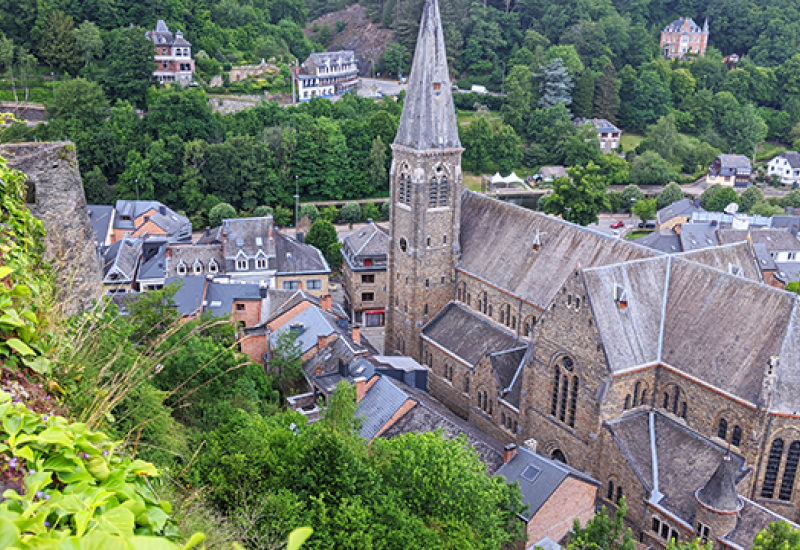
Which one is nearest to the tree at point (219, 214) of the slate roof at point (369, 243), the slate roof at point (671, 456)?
the slate roof at point (369, 243)

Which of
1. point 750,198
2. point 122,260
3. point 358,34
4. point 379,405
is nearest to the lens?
point 379,405

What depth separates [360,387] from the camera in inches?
1372

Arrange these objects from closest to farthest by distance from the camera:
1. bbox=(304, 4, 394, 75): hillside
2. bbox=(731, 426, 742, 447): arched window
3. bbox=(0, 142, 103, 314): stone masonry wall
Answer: bbox=(0, 142, 103, 314): stone masonry wall → bbox=(731, 426, 742, 447): arched window → bbox=(304, 4, 394, 75): hillside

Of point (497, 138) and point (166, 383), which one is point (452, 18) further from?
point (166, 383)

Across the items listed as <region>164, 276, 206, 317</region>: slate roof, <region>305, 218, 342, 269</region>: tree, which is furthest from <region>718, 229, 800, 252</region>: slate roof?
<region>164, 276, 206, 317</region>: slate roof

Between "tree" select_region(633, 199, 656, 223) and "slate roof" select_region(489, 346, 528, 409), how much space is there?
50059mm

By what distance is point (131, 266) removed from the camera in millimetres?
55000

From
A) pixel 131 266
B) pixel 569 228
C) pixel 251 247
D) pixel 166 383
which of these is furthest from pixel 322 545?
pixel 131 266

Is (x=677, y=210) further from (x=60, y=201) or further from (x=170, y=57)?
(x=60, y=201)

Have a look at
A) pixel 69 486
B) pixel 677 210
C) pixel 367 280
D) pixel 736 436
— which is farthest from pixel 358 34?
pixel 69 486

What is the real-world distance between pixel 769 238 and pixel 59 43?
79.5 metres

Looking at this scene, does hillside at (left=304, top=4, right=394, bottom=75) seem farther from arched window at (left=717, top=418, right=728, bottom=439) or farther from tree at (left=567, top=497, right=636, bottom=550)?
tree at (left=567, top=497, right=636, bottom=550)

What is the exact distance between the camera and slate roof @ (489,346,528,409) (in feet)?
117

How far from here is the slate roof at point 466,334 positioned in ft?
128
